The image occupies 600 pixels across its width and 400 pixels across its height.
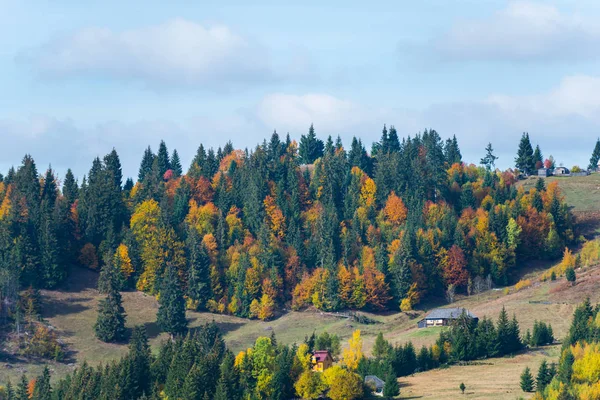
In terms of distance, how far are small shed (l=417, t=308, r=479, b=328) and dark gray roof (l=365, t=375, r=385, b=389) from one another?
29.9m

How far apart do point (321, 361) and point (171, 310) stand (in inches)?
1347

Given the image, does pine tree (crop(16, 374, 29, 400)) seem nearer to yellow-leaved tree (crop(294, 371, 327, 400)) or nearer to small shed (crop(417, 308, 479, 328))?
yellow-leaved tree (crop(294, 371, 327, 400))

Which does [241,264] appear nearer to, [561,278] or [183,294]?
[183,294]

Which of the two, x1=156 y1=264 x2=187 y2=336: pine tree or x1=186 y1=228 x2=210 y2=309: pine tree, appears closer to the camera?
x1=156 y1=264 x2=187 y2=336: pine tree

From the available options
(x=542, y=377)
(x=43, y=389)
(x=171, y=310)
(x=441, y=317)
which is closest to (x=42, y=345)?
(x=171, y=310)

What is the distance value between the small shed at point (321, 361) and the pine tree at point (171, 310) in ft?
98.7

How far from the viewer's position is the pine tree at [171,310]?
6708 inches

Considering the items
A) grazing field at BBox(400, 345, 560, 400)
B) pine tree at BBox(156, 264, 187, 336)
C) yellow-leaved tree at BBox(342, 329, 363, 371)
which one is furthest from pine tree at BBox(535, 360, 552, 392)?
pine tree at BBox(156, 264, 187, 336)

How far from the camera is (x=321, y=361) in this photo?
143 meters

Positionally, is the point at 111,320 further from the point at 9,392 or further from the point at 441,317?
the point at 441,317

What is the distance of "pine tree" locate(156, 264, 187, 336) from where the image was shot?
559 ft

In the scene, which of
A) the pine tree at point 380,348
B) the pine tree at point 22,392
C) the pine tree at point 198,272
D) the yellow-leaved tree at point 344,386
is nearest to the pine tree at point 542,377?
the yellow-leaved tree at point 344,386

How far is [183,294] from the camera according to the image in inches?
7387

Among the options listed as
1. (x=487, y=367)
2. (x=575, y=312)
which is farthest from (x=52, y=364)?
(x=575, y=312)
